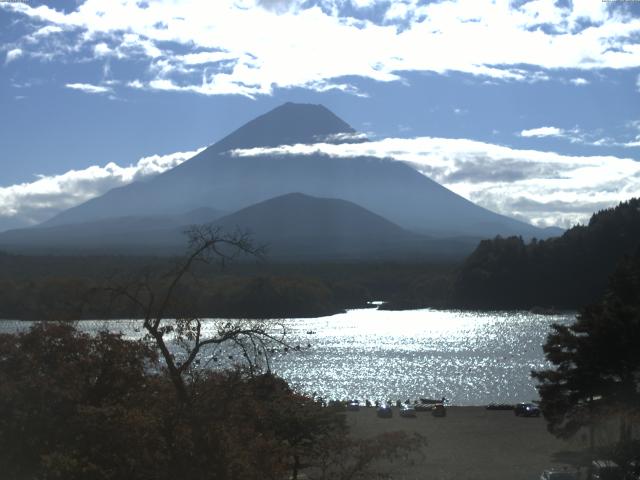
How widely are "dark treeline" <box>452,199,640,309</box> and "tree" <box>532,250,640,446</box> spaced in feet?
167

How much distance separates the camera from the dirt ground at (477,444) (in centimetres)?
1606

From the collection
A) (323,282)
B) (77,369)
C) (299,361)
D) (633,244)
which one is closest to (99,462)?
(77,369)

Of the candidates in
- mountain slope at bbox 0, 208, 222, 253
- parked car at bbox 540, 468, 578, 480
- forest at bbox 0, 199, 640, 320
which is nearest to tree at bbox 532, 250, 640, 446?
parked car at bbox 540, 468, 578, 480

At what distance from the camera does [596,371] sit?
15.5 metres

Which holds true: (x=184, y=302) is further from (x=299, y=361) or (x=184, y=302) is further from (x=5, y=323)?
(x=5, y=323)

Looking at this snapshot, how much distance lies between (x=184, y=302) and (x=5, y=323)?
160 feet

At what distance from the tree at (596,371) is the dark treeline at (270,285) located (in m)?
23.0

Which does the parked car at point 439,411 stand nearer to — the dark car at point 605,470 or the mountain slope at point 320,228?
the dark car at point 605,470

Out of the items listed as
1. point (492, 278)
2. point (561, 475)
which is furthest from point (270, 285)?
point (561, 475)

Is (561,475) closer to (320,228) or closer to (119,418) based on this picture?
(119,418)

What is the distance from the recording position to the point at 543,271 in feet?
229

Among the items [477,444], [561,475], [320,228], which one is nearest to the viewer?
[561,475]

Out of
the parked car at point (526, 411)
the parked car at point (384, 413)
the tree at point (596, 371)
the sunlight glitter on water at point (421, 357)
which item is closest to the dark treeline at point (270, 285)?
the sunlight glitter on water at point (421, 357)

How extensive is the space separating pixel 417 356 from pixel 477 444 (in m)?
24.6
